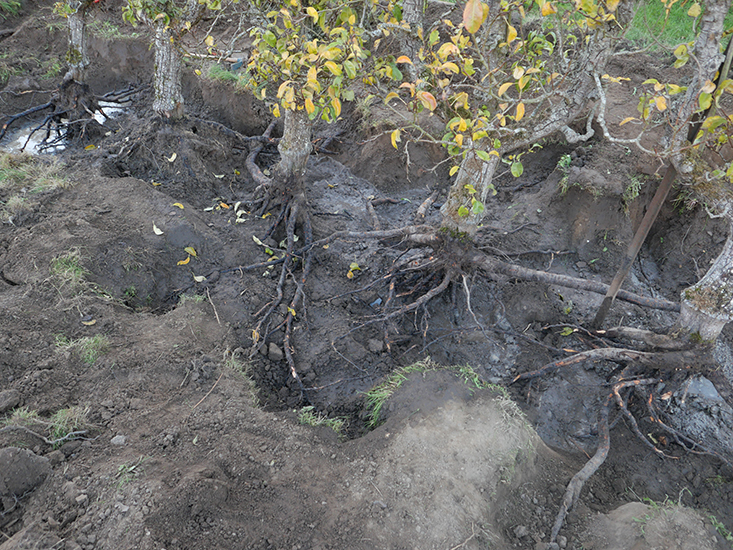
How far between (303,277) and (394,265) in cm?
83

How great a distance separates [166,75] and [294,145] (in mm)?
1810

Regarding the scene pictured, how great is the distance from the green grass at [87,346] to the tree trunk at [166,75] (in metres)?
3.09

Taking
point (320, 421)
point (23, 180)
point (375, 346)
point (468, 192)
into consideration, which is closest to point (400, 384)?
point (320, 421)

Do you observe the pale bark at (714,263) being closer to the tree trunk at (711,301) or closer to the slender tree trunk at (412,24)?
the tree trunk at (711,301)

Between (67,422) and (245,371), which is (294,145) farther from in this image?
(67,422)

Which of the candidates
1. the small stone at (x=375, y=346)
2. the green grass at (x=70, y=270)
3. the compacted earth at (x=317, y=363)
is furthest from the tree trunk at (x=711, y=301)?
the green grass at (x=70, y=270)

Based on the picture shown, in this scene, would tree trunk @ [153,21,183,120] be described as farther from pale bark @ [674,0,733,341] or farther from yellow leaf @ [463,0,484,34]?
pale bark @ [674,0,733,341]

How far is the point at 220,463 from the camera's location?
2338mm

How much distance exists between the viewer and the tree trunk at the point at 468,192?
3322mm

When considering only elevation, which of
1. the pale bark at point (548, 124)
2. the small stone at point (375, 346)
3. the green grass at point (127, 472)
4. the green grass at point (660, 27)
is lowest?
the small stone at point (375, 346)

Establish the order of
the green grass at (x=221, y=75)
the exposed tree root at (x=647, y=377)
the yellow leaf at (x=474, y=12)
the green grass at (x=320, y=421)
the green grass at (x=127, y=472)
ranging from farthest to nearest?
1. the green grass at (x=221, y=75)
2. the exposed tree root at (x=647, y=377)
3. the green grass at (x=320, y=421)
4. the green grass at (x=127, y=472)
5. the yellow leaf at (x=474, y=12)

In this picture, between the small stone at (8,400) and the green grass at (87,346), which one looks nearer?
the small stone at (8,400)

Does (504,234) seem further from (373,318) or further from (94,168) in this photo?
(94,168)

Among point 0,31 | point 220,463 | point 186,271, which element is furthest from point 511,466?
point 0,31
